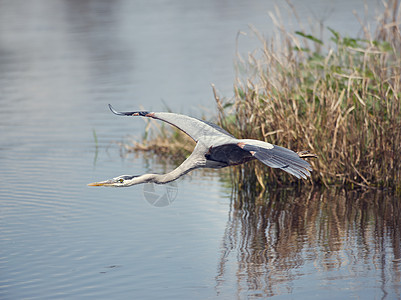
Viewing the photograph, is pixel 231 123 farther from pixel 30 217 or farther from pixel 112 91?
pixel 112 91

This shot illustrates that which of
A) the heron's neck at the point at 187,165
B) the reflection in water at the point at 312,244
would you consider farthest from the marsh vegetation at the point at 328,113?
the heron's neck at the point at 187,165

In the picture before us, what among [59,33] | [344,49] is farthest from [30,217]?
[59,33]

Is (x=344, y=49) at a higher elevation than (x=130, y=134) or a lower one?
higher

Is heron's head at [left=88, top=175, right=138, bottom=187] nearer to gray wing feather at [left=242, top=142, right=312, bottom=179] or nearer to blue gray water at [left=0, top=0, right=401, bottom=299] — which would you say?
blue gray water at [left=0, top=0, right=401, bottom=299]

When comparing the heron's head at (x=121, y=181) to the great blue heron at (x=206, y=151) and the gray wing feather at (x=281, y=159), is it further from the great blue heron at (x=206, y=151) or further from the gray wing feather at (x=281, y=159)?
the gray wing feather at (x=281, y=159)

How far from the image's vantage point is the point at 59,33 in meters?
33.9

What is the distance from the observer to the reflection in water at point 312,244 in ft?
25.7

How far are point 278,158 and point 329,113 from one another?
11.1 feet

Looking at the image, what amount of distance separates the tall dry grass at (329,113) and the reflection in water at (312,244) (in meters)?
0.32

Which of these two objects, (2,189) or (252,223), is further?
(2,189)

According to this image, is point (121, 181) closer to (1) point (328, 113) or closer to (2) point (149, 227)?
(2) point (149, 227)

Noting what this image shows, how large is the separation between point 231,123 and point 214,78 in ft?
32.3

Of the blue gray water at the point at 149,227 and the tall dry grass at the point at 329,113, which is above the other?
the tall dry grass at the point at 329,113

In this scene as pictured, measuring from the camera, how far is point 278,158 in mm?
7625
